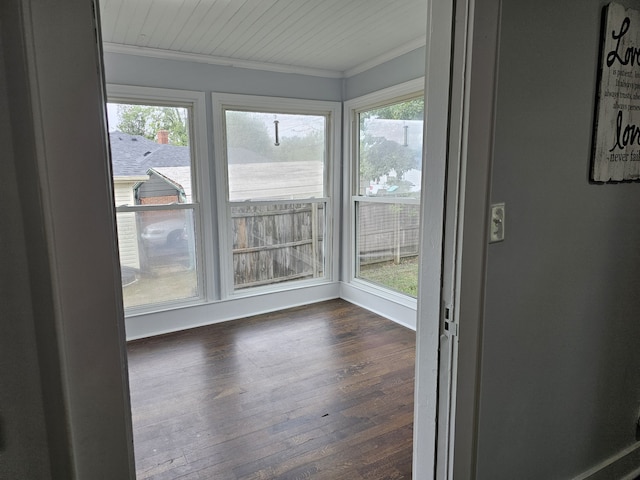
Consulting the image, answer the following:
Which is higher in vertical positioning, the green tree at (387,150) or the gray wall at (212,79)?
the gray wall at (212,79)

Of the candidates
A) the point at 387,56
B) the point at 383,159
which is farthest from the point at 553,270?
the point at 387,56

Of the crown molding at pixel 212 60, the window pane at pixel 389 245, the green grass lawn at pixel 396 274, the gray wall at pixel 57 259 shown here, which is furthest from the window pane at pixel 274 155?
the gray wall at pixel 57 259

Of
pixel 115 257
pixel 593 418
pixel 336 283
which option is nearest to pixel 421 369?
pixel 593 418

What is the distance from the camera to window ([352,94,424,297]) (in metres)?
3.47

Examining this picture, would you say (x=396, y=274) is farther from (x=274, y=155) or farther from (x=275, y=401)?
(x=275, y=401)

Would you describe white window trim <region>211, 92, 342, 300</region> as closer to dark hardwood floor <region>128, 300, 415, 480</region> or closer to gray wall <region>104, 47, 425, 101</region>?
gray wall <region>104, 47, 425, 101</region>

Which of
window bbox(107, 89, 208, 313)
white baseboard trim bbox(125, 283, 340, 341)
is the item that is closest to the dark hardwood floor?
white baseboard trim bbox(125, 283, 340, 341)

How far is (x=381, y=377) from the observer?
272 centimetres

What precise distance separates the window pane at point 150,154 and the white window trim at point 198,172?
6 cm

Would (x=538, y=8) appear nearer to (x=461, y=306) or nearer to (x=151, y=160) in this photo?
(x=461, y=306)

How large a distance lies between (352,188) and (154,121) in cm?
193

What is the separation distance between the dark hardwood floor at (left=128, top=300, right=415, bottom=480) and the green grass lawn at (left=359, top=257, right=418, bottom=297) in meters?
0.37

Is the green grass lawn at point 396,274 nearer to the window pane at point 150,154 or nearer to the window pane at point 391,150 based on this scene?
the window pane at point 391,150

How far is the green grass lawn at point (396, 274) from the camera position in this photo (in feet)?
12.0
